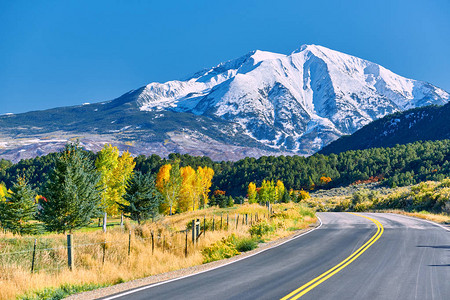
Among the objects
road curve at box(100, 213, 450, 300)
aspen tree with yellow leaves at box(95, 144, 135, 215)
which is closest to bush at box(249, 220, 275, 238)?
road curve at box(100, 213, 450, 300)

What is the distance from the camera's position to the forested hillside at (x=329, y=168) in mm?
111062

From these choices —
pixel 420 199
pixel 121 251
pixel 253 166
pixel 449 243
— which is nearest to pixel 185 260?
pixel 121 251

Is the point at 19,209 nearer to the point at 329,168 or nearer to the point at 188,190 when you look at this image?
the point at 188,190

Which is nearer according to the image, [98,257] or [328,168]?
[98,257]

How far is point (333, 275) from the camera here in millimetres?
10383

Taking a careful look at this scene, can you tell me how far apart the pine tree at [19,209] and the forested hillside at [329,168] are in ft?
262

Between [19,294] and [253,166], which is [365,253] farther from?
[253,166]

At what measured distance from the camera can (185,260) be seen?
535 inches

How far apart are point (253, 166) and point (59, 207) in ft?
418

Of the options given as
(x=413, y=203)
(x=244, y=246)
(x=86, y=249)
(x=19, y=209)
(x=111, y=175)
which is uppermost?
(x=111, y=175)

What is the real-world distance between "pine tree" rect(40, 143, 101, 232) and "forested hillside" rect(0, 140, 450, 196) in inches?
3368

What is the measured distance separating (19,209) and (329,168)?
390 ft

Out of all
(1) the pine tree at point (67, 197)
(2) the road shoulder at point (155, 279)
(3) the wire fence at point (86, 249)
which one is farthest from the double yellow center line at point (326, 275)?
(1) the pine tree at point (67, 197)

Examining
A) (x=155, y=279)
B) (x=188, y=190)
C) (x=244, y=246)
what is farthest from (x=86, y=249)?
(x=188, y=190)
